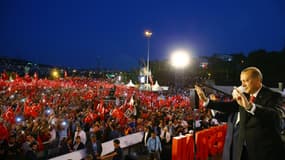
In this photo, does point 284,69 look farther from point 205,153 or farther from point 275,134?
point 275,134

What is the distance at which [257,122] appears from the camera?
9.37 feet

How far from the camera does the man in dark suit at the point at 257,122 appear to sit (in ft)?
9.17

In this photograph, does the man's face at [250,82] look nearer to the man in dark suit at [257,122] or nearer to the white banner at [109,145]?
the man in dark suit at [257,122]

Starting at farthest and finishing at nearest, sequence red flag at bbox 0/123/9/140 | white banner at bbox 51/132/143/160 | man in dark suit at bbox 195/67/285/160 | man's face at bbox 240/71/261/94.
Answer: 1. red flag at bbox 0/123/9/140
2. white banner at bbox 51/132/143/160
3. man's face at bbox 240/71/261/94
4. man in dark suit at bbox 195/67/285/160

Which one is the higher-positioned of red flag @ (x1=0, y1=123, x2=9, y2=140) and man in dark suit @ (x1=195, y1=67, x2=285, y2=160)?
man in dark suit @ (x1=195, y1=67, x2=285, y2=160)

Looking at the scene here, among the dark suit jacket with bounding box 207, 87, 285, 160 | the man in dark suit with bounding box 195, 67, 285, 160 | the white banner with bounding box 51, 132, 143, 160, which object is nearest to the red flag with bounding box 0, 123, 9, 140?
the white banner with bounding box 51, 132, 143, 160

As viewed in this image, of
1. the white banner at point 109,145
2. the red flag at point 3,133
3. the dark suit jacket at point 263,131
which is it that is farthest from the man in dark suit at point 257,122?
the red flag at point 3,133

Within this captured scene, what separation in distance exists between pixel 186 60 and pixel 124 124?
6.77m

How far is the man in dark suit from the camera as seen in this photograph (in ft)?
9.17

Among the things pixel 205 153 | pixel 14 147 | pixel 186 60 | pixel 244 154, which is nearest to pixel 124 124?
pixel 205 153

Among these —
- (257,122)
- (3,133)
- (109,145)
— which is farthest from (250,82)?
(3,133)

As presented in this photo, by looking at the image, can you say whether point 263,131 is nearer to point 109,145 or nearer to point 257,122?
point 257,122

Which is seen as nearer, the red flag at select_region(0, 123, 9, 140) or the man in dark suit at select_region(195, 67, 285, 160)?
the man in dark suit at select_region(195, 67, 285, 160)

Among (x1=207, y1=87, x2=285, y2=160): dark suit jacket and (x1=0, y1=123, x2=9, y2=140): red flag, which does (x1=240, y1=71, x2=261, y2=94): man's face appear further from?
(x1=0, y1=123, x2=9, y2=140): red flag
